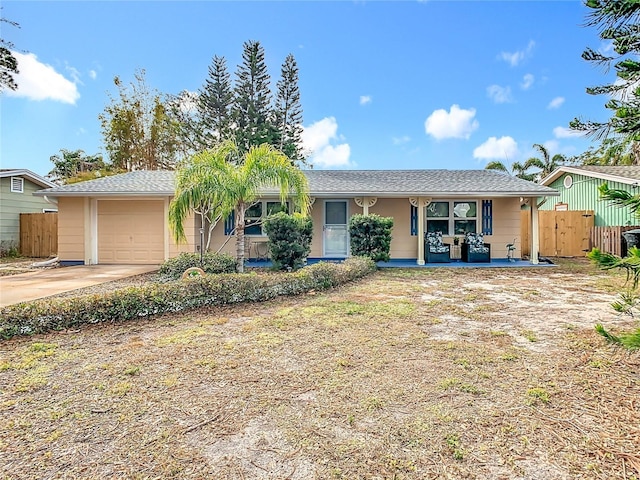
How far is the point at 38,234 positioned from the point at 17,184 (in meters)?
2.49

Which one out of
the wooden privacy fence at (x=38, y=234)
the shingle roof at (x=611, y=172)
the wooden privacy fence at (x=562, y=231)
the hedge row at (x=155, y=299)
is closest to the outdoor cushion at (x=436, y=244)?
the wooden privacy fence at (x=562, y=231)

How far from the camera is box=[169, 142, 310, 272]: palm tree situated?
26.2 ft

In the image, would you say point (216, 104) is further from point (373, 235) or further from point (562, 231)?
point (562, 231)

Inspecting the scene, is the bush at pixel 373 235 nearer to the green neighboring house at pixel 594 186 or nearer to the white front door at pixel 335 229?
the white front door at pixel 335 229

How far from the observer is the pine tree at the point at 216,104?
26.3 m

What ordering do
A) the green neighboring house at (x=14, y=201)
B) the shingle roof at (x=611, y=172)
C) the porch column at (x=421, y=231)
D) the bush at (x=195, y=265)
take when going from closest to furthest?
the bush at (x=195, y=265)
the porch column at (x=421, y=231)
the shingle roof at (x=611, y=172)
the green neighboring house at (x=14, y=201)

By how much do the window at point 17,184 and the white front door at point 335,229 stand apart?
13.6 meters

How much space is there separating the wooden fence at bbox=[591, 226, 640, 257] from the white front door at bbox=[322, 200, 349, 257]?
8.65m

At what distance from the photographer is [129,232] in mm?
12227

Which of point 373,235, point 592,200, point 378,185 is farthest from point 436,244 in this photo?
point 592,200

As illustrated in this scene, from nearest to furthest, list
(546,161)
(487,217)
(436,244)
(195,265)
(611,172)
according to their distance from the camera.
A: (195,265) → (436,244) → (487,217) → (611,172) → (546,161)

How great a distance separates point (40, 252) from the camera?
607 inches

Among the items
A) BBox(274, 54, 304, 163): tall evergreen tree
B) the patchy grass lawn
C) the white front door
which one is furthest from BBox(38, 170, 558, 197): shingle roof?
BBox(274, 54, 304, 163): tall evergreen tree

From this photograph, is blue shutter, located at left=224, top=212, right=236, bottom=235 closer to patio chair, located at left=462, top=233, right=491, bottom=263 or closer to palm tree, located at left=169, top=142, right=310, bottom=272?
palm tree, located at left=169, top=142, right=310, bottom=272
